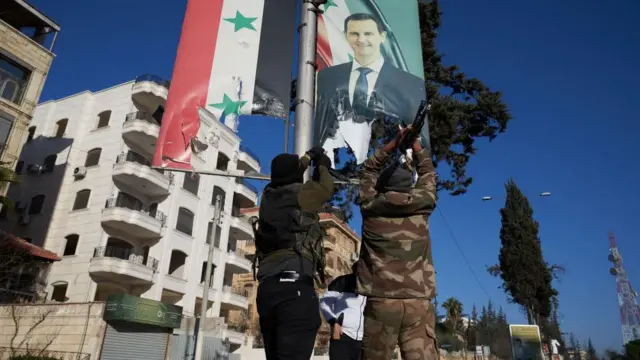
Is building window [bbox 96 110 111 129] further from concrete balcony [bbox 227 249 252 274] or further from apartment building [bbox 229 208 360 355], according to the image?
apartment building [bbox 229 208 360 355]

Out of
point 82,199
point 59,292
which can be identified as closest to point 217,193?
point 82,199

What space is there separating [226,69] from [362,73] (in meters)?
1.76

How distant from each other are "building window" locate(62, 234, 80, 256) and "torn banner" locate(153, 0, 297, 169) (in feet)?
74.9

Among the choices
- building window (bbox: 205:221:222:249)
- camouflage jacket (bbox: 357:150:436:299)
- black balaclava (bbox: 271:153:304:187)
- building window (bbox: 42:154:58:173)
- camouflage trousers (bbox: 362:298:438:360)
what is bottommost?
camouflage trousers (bbox: 362:298:438:360)

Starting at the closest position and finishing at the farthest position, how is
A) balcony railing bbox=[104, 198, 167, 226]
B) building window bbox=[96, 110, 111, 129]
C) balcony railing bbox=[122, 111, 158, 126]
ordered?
balcony railing bbox=[104, 198, 167, 226], balcony railing bbox=[122, 111, 158, 126], building window bbox=[96, 110, 111, 129]

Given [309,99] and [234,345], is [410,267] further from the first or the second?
[234,345]

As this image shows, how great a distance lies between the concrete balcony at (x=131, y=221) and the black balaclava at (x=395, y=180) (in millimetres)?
22654

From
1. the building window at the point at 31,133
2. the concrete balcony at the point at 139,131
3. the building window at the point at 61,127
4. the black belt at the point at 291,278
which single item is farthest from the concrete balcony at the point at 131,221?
the black belt at the point at 291,278

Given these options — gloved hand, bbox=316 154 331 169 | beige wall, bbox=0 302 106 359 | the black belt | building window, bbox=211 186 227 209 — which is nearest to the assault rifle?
gloved hand, bbox=316 154 331 169

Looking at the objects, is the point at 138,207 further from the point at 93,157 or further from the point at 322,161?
the point at 322,161

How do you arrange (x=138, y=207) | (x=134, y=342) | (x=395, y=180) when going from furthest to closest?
(x=138, y=207) → (x=134, y=342) → (x=395, y=180)

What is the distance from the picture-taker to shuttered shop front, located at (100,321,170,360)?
63.4 ft

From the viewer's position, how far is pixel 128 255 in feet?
81.0

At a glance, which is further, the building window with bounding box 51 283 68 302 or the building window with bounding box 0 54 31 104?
the building window with bounding box 51 283 68 302
